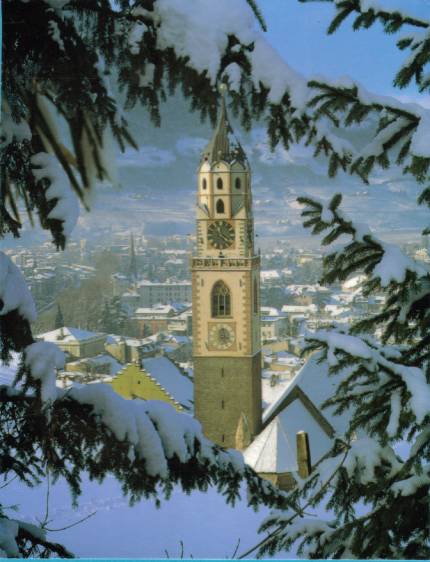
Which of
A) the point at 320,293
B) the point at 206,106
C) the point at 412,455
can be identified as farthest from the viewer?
the point at 320,293

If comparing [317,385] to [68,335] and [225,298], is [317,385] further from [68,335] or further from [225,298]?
[68,335]

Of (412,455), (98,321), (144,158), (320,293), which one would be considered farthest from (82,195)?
(412,455)

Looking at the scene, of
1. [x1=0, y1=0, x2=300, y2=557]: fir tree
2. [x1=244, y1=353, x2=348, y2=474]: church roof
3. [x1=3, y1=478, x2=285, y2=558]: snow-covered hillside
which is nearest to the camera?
[x1=0, y1=0, x2=300, y2=557]: fir tree

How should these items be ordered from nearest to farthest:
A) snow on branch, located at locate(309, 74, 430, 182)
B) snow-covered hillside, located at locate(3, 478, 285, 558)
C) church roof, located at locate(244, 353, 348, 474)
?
snow on branch, located at locate(309, 74, 430, 182) → snow-covered hillside, located at locate(3, 478, 285, 558) → church roof, located at locate(244, 353, 348, 474)

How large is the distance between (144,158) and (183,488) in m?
1.10

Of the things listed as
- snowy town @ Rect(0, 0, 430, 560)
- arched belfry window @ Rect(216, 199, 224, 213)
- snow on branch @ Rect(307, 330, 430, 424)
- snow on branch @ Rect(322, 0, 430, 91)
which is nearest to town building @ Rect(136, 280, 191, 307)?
snowy town @ Rect(0, 0, 430, 560)

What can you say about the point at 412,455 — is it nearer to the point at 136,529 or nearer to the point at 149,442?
the point at 149,442

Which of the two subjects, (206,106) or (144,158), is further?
(144,158)

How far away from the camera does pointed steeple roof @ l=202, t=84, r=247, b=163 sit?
2.42m

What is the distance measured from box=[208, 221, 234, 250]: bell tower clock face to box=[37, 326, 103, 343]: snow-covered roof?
505 mm

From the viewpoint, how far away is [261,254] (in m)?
2.57

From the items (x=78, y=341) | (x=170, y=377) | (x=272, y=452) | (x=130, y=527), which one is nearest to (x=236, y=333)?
(x=170, y=377)

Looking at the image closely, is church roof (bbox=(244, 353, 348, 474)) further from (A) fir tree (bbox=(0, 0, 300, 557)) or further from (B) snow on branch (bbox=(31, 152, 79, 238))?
(B) snow on branch (bbox=(31, 152, 79, 238))

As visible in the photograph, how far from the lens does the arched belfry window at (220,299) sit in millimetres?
2549
